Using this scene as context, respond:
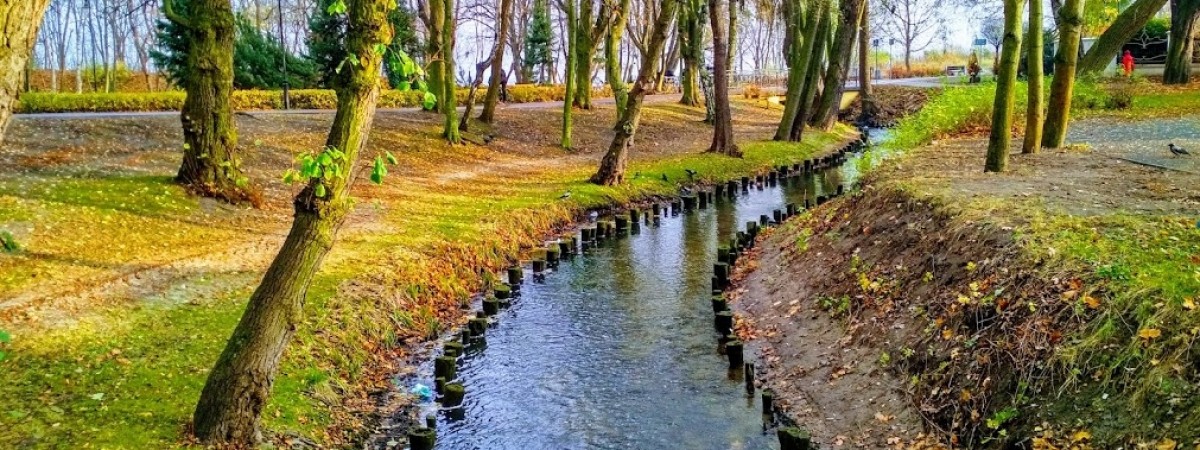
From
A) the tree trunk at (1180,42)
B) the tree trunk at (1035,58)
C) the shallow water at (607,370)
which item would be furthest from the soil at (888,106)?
the shallow water at (607,370)

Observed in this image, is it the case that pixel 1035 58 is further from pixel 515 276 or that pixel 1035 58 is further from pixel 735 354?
pixel 515 276

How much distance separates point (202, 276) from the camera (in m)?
12.0

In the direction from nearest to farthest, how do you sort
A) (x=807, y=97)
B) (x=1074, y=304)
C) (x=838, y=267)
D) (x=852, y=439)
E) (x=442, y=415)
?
(x=1074, y=304)
(x=852, y=439)
(x=442, y=415)
(x=838, y=267)
(x=807, y=97)

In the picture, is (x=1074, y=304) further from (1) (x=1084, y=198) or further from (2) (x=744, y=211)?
(2) (x=744, y=211)

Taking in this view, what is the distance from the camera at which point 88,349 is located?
9.02m

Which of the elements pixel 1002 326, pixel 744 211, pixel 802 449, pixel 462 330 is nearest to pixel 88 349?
pixel 462 330

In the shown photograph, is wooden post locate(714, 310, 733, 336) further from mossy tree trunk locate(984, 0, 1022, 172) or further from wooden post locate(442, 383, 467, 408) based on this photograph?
mossy tree trunk locate(984, 0, 1022, 172)

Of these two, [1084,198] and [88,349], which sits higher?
[1084,198]

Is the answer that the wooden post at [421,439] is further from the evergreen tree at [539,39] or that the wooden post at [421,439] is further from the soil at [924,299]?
the evergreen tree at [539,39]

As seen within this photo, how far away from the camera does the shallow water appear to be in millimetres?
9281

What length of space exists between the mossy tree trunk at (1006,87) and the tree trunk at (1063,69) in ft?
8.30

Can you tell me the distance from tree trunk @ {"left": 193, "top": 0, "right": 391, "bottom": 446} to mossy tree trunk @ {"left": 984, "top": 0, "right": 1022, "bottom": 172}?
11.1 metres

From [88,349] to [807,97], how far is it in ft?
89.0

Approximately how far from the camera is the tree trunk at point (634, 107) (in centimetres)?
2191
